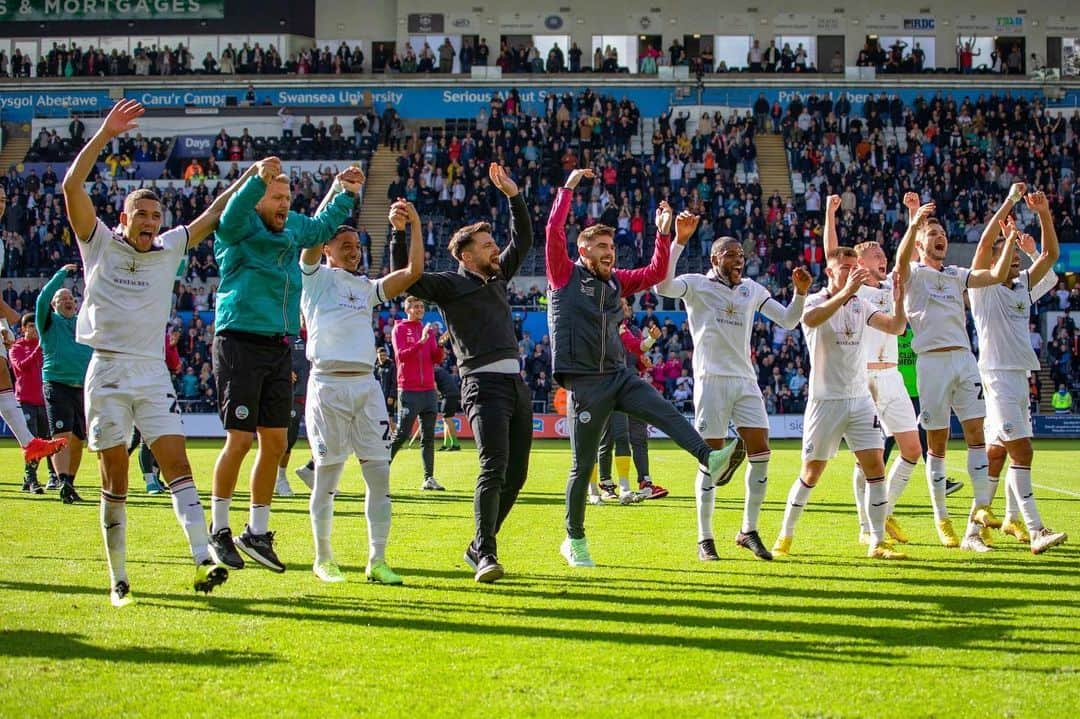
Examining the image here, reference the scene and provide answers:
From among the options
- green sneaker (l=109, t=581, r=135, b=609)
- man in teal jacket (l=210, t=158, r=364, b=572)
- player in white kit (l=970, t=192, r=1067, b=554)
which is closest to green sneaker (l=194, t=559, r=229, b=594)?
green sneaker (l=109, t=581, r=135, b=609)

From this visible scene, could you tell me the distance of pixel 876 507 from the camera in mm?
9500

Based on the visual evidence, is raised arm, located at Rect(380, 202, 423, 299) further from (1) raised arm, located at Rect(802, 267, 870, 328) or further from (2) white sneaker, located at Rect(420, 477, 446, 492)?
(2) white sneaker, located at Rect(420, 477, 446, 492)

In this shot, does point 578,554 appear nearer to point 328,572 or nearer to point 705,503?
point 705,503

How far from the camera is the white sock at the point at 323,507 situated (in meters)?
8.26

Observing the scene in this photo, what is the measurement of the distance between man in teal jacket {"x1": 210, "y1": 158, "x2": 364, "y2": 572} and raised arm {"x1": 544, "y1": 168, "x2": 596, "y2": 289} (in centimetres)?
141

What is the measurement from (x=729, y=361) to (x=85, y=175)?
15.9 feet

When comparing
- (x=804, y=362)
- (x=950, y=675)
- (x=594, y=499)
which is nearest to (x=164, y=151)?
(x=804, y=362)

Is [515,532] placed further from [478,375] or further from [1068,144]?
[1068,144]

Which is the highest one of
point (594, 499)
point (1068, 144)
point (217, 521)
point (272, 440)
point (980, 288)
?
point (1068, 144)

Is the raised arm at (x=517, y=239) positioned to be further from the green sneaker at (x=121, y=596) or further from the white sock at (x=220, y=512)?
the green sneaker at (x=121, y=596)

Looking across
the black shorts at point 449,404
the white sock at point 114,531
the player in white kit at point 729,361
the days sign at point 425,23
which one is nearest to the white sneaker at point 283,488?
the black shorts at point 449,404

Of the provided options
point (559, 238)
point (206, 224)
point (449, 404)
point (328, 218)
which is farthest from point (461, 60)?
point (206, 224)

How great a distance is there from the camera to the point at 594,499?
567 inches

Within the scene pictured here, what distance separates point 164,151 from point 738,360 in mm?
39889
